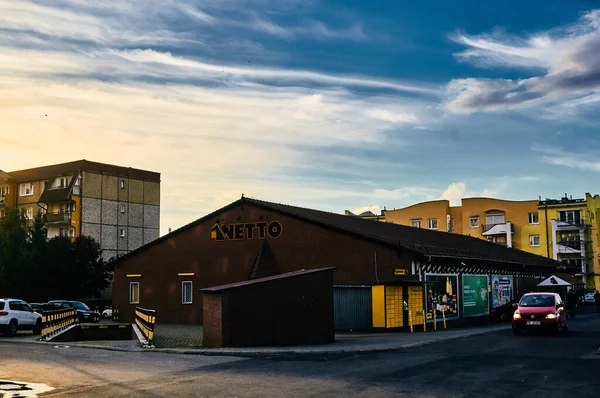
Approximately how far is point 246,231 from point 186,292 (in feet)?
18.4

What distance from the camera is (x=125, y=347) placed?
73.3 feet

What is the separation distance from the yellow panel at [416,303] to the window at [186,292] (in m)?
14.2

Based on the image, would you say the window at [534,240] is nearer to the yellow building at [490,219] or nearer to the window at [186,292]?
the yellow building at [490,219]

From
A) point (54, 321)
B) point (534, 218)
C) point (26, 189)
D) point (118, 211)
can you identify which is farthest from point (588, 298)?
point (54, 321)

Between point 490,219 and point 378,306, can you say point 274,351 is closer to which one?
point 378,306

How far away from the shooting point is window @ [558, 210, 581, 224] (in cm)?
9275

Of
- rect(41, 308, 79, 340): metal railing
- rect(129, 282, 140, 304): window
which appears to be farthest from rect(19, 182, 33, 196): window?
rect(41, 308, 79, 340): metal railing

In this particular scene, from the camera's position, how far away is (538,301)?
26344 millimetres

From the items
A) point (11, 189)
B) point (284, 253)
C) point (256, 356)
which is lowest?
point (256, 356)

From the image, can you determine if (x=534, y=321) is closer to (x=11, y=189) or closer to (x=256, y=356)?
(x=256, y=356)

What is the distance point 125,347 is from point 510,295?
1208 inches

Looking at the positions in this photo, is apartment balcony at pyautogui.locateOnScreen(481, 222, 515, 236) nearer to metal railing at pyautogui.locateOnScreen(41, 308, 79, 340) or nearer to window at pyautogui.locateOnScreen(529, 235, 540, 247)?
window at pyautogui.locateOnScreen(529, 235, 540, 247)

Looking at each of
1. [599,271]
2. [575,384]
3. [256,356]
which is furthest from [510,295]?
[599,271]

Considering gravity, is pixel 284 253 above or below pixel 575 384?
above
